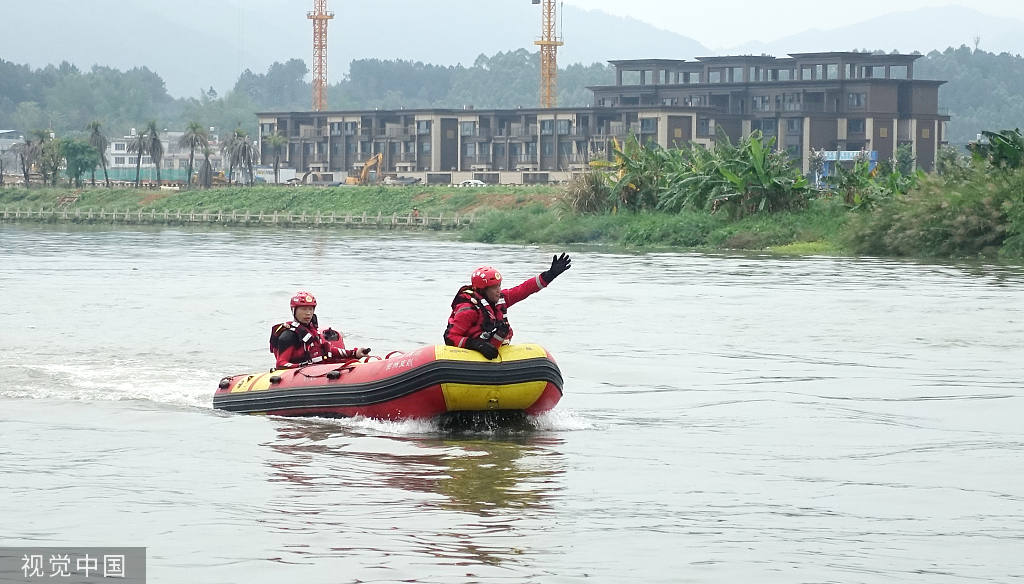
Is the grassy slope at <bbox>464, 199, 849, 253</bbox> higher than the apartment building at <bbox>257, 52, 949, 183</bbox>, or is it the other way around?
the apartment building at <bbox>257, 52, 949, 183</bbox>

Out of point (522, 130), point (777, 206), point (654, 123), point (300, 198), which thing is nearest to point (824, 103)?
point (654, 123)

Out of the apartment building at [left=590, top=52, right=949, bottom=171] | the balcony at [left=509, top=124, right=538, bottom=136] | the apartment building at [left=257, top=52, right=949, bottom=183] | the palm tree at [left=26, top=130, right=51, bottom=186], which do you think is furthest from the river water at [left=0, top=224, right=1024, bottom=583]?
the palm tree at [left=26, top=130, right=51, bottom=186]

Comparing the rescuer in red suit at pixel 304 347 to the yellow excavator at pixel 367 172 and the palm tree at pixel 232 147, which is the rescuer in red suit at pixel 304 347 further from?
the palm tree at pixel 232 147

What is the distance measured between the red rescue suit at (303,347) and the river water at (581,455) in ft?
2.67

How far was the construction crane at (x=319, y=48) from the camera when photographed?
502ft

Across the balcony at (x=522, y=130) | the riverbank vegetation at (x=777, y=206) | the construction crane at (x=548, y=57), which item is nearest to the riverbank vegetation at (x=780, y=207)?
the riverbank vegetation at (x=777, y=206)

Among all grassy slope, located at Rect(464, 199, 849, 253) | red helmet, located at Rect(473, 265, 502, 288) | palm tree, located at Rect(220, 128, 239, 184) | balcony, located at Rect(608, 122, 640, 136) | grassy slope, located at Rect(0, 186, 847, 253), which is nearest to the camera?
red helmet, located at Rect(473, 265, 502, 288)

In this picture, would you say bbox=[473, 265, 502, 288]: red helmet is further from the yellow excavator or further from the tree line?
the tree line

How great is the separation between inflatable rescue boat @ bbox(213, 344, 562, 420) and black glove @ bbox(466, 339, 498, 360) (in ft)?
A: 0.16

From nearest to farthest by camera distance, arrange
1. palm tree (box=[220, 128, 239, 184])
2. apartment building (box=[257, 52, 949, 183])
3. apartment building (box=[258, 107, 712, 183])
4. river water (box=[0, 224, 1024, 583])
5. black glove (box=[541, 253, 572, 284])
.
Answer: river water (box=[0, 224, 1024, 583]) < black glove (box=[541, 253, 572, 284]) < apartment building (box=[257, 52, 949, 183]) < apartment building (box=[258, 107, 712, 183]) < palm tree (box=[220, 128, 239, 184])

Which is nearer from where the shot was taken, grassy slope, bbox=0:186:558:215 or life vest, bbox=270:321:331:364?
life vest, bbox=270:321:331:364

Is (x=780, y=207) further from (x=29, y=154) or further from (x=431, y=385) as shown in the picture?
(x=29, y=154)

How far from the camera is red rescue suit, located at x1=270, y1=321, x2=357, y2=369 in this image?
15.7 meters

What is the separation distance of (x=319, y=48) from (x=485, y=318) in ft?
471
